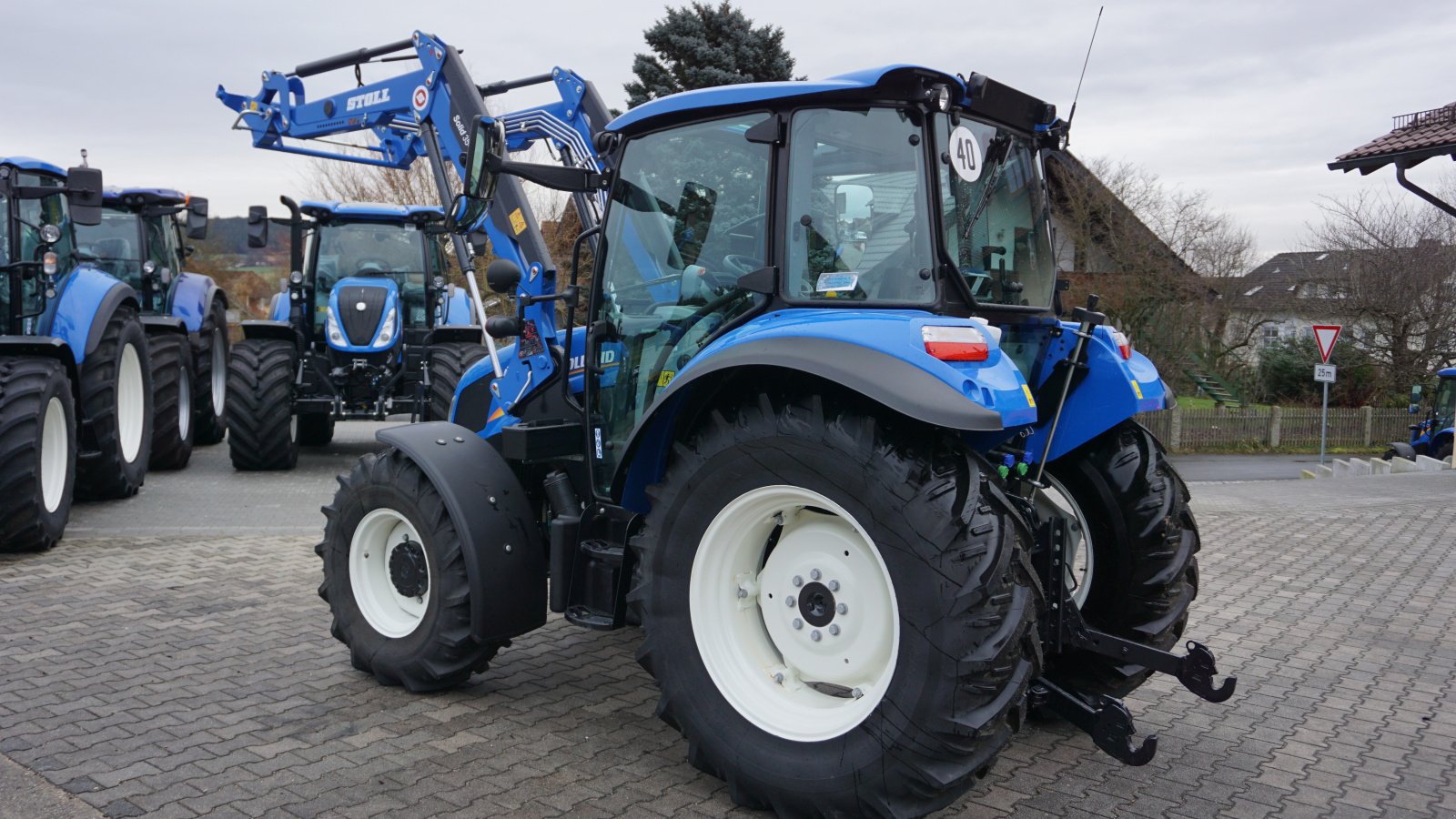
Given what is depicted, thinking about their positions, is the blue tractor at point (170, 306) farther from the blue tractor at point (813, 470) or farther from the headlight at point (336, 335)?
the blue tractor at point (813, 470)

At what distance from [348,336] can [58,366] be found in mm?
4022

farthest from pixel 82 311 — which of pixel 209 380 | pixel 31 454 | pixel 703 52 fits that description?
pixel 703 52

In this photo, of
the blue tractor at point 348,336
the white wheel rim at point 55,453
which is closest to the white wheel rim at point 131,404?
the blue tractor at point 348,336

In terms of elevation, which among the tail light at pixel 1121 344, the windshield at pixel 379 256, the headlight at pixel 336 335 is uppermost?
the windshield at pixel 379 256

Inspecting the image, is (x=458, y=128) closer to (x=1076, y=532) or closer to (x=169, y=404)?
(x=1076, y=532)

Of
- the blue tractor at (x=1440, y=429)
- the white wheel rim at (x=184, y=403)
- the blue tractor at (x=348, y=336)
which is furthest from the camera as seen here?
the blue tractor at (x=1440, y=429)

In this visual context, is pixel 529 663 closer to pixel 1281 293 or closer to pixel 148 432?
pixel 148 432

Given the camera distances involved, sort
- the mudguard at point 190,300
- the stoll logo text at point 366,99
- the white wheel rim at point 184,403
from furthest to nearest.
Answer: the mudguard at point 190,300
the white wheel rim at point 184,403
the stoll logo text at point 366,99

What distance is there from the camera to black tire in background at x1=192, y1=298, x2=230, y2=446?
41.9 feet

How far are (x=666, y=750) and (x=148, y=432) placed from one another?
296 inches

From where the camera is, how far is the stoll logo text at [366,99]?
669 cm

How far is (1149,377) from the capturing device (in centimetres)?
423

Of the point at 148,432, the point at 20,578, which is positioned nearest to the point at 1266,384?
the point at 148,432

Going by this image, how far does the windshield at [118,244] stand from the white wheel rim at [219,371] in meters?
1.38
